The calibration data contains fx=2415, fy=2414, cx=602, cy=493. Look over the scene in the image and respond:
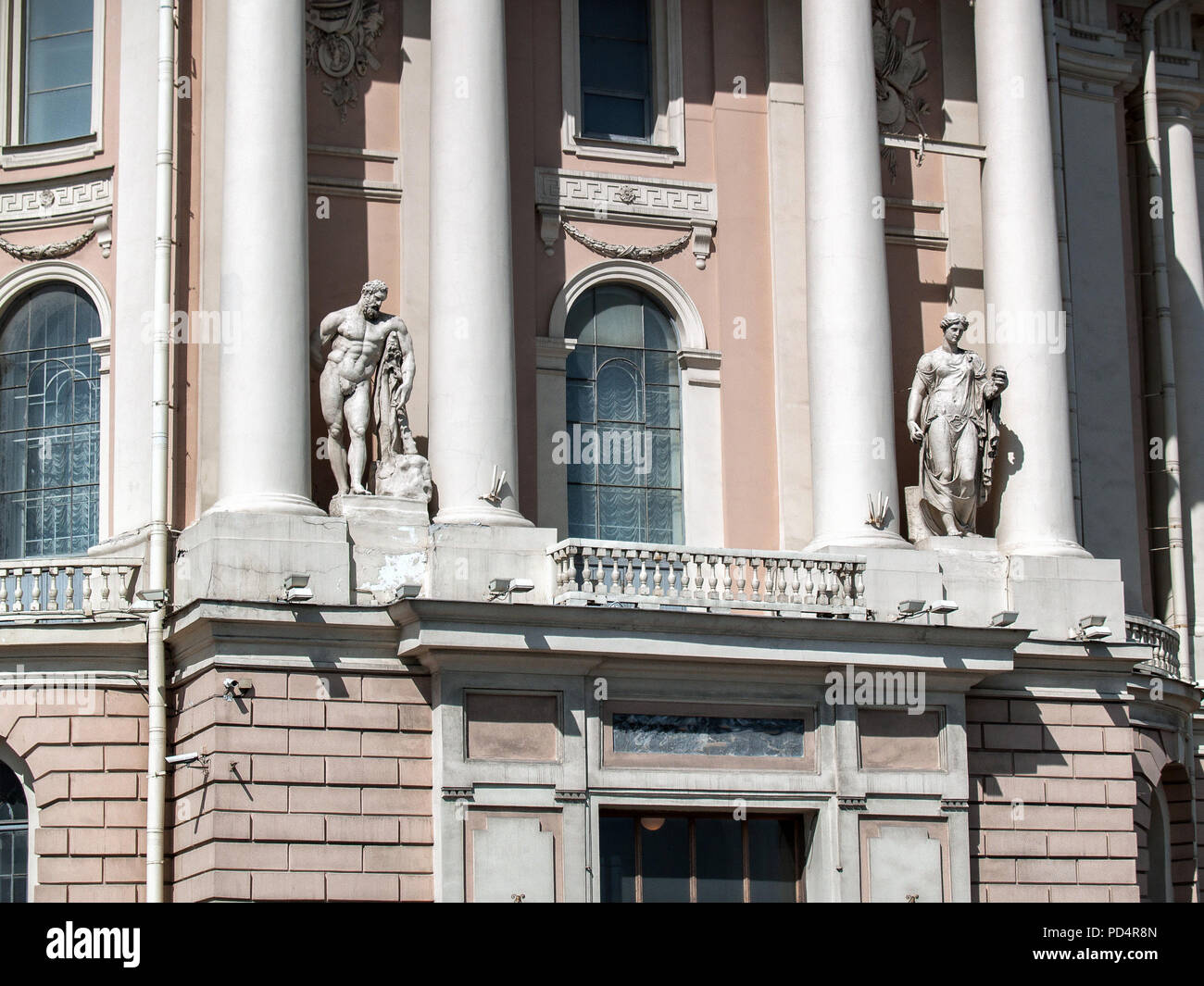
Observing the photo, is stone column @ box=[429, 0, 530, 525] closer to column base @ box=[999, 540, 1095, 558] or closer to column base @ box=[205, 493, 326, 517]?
column base @ box=[205, 493, 326, 517]

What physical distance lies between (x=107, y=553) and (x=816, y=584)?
8512 millimetres

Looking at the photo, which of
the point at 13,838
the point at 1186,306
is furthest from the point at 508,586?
the point at 1186,306

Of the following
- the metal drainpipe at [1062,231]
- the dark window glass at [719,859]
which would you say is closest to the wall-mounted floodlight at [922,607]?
the dark window glass at [719,859]

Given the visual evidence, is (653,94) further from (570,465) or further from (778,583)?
(778,583)

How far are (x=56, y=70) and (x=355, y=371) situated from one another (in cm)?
665

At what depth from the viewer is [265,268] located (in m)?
28.1

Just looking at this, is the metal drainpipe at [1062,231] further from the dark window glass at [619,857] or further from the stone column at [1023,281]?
the dark window glass at [619,857]

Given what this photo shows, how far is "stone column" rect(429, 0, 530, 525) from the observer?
94.2 ft

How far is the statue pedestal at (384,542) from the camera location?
2786 cm

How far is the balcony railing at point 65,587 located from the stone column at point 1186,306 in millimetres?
16051

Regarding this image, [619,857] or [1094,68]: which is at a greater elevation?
[1094,68]

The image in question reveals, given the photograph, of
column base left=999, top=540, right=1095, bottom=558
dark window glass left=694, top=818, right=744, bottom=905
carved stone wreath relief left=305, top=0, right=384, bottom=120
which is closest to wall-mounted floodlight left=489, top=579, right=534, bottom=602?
dark window glass left=694, top=818, right=744, bottom=905

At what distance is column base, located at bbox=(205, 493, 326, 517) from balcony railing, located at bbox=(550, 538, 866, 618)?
3.00 meters
